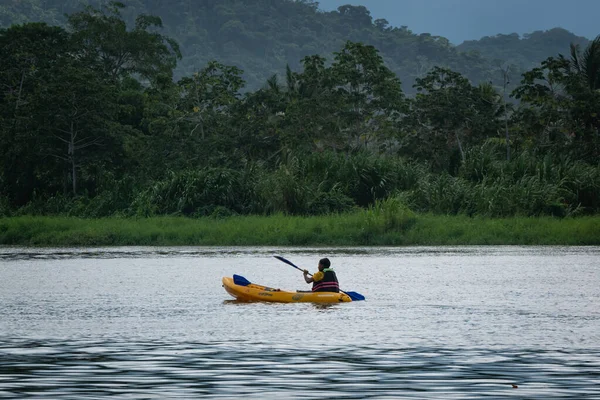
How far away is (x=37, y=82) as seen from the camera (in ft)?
158

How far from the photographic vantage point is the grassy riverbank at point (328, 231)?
33.8 m

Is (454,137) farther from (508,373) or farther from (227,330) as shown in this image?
(508,373)

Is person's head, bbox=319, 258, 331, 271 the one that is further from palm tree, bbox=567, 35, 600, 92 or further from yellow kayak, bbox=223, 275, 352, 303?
palm tree, bbox=567, 35, 600, 92

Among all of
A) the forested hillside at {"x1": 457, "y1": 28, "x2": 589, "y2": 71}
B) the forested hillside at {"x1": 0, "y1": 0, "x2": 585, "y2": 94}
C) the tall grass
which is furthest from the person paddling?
the forested hillside at {"x1": 457, "y1": 28, "x2": 589, "y2": 71}

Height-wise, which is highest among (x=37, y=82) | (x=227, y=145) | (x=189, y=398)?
(x=37, y=82)

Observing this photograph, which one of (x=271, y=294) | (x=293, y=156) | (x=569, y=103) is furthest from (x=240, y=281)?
(x=569, y=103)

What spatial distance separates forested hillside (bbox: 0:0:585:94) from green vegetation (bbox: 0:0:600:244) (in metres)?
63.0

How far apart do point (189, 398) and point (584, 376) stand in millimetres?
4088

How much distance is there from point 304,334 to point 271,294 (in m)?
4.14

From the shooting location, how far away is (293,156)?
135 feet

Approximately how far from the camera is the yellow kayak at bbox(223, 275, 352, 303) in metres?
17.7

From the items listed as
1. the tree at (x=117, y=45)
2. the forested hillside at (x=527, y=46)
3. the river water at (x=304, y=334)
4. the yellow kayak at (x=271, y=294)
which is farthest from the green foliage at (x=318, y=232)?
the forested hillside at (x=527, y=46)

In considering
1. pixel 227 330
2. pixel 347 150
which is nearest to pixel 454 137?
pixel 347 150

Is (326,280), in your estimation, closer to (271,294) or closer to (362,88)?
(271,294)
